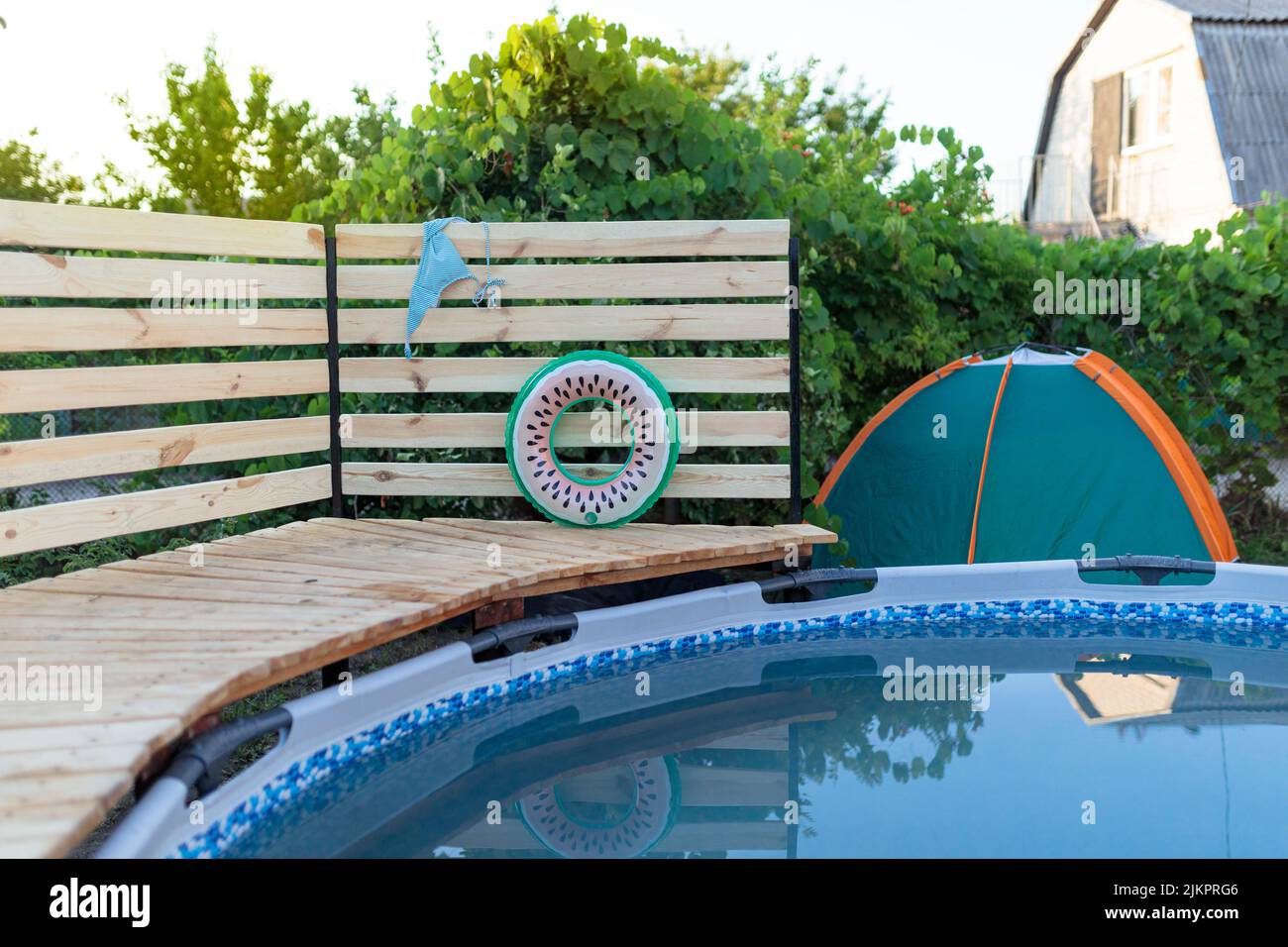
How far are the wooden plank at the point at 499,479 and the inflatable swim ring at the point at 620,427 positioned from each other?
0.65 feet

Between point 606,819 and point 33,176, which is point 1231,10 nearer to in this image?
point 606,819

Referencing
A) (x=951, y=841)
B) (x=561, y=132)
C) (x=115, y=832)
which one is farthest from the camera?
(x=561, y=132)

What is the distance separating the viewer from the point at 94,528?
13.5 ft

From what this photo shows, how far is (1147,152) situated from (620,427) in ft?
40.1

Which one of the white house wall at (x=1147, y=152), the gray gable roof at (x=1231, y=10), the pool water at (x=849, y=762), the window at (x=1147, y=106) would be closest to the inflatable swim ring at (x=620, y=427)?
the pool water at (x=849, y=762)

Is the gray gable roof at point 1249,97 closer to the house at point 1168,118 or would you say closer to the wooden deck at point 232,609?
the house at point 1168,118

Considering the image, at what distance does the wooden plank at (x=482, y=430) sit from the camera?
516cm

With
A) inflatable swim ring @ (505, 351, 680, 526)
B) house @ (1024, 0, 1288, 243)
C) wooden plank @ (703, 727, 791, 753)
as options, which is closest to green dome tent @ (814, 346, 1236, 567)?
inflatable swim ring @ (505, 351, 680, 526)
